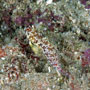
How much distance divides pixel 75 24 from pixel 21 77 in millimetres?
1747

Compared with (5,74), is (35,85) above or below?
below

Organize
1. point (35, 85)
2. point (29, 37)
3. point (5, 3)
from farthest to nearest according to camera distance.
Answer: point (5, 3) → point (29, 37) → point (35, 85)

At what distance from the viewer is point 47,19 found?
136 inches

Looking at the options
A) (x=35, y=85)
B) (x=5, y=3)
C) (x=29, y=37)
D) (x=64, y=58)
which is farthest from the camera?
(x=5, y=3)

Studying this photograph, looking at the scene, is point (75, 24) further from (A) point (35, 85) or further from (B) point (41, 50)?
(A) point (35, 85)

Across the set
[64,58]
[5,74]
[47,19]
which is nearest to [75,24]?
[47,19]

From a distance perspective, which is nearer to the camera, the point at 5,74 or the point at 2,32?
the point at 5,74

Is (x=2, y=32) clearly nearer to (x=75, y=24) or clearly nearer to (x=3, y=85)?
(x=3, y=85)

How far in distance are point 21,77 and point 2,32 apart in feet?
4.84

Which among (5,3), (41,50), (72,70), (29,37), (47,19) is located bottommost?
(72,70)

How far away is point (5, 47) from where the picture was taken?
11.2 feet

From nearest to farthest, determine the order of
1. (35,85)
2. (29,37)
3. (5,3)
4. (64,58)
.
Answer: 1. (35,85)
2. (64,58)
3. (29,37)
4. (5,3)

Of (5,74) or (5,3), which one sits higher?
(5,3)

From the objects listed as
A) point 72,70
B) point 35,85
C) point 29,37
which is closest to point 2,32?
point 29,37
